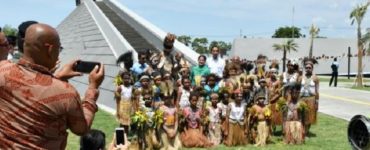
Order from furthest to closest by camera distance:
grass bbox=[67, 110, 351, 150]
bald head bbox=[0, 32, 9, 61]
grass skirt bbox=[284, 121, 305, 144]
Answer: grass skirt bbox=[284, 121, 305, 144], grass bbox=[67, 110, 351, 150], bald head bbox=[0, 32, 9, 61]

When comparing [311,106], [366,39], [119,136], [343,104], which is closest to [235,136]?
[311,106]

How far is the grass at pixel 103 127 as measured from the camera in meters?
9.91

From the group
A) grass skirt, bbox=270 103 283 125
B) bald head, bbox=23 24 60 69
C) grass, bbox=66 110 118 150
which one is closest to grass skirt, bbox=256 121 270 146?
grass skirt, bbox=270 103 283 125

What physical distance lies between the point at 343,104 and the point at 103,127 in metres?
9.56

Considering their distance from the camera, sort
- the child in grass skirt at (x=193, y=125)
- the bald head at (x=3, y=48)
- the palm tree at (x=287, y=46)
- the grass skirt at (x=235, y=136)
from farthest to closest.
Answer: the palm tree at (x=287, y=46) < the grass skirt at (x=235, y=136) < the child in grass skirt at (x=193, y=125) < the bald head at (x=3, y=48)

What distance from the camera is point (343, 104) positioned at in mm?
18672

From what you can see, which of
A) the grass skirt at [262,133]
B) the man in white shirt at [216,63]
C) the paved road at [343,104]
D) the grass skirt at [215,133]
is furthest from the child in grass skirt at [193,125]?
the paved road at [343,104]

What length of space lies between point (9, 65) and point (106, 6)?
2955cm

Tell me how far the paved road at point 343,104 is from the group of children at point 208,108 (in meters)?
3.70

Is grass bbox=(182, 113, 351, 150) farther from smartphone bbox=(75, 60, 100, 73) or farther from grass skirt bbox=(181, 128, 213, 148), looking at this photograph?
smartphone bbox=(75, 60, 100, 73)

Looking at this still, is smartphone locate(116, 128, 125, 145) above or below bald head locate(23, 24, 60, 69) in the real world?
below

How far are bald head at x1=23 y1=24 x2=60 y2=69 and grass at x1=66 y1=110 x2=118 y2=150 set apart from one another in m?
6.51

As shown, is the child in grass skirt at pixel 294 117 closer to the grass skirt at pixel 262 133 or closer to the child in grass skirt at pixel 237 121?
the grass skirt at pixel 262 133

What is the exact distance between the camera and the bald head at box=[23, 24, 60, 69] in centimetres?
303
